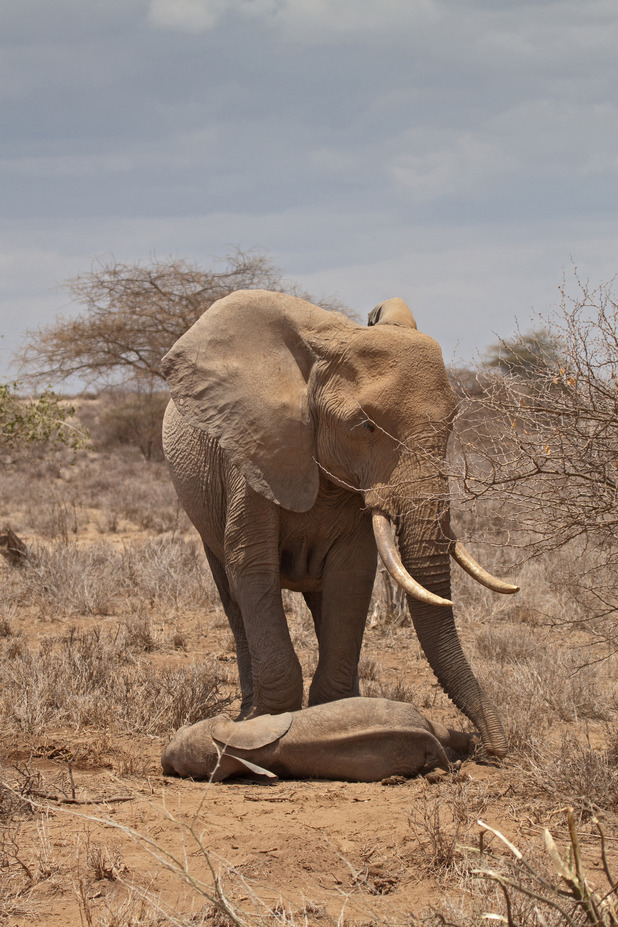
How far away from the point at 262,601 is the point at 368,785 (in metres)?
1.25

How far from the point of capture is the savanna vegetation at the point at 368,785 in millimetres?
3041

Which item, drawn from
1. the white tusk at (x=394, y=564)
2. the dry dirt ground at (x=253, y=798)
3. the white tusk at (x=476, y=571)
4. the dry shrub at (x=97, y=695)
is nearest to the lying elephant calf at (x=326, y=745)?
the dry dirt ground at (x=253, y=798)

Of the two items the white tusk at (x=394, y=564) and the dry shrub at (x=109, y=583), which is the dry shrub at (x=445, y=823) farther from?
the dry shrub at (x=109, y=583)

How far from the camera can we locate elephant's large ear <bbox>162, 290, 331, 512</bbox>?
208 inches

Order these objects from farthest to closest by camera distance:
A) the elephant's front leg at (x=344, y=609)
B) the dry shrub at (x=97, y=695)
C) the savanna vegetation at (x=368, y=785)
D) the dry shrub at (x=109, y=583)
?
the dry shrub at (x=109, y=583) → the elephant's front leg at (x=344, y=609) → the dry shrub at (x=97, y=695) → the savanna vegetation at (x=368, y=785)

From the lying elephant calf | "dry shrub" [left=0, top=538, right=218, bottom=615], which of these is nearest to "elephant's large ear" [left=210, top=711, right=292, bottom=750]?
the lying elephant calf

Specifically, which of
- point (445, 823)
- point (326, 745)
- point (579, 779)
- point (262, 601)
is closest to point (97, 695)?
point (262, 601)

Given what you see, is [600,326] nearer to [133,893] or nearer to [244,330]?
[244,330]

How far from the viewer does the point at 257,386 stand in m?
5.39

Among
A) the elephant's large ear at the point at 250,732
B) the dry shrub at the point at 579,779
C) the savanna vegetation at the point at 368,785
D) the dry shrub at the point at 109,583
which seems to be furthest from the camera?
the dry shrub at the point at 109,583

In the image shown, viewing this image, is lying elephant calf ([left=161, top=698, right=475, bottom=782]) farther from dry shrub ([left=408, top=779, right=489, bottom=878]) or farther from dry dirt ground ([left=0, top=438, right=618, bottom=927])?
dry shrub ([left=408, top=779, right=489, bottom=878])

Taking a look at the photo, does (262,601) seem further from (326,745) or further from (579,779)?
(579,779)

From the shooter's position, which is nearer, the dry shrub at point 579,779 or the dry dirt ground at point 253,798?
the dry dirt ground at point 253,798

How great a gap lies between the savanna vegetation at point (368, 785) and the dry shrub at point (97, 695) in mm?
17
